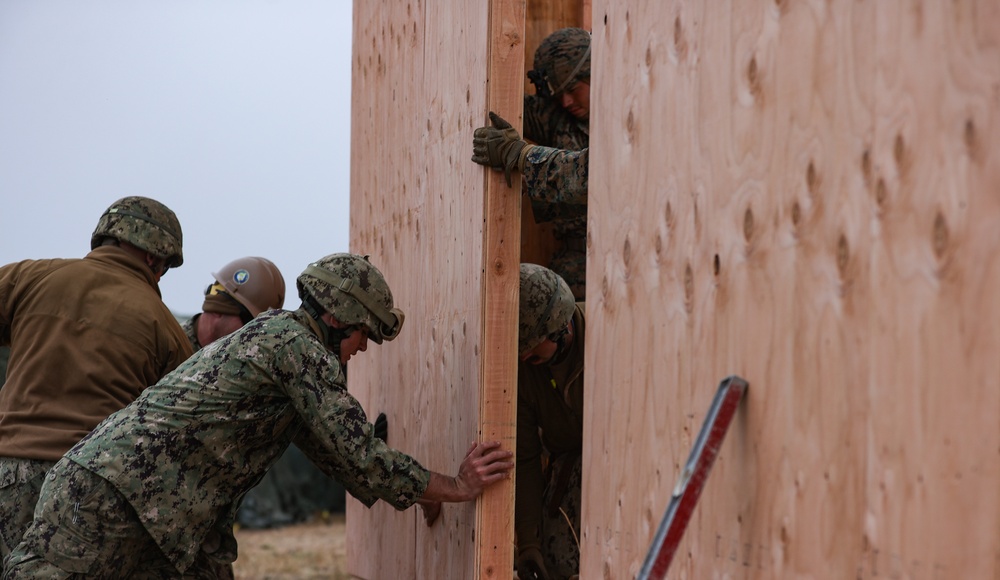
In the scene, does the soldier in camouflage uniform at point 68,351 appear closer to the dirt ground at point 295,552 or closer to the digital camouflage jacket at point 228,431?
the digital camouflage jacket at point 228,431

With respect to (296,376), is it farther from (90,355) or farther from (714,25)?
(714,25)

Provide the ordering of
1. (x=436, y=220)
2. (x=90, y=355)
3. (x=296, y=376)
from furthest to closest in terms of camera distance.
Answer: (x=90, y=355) < (x=436, y=220) < (x=296, y=376)

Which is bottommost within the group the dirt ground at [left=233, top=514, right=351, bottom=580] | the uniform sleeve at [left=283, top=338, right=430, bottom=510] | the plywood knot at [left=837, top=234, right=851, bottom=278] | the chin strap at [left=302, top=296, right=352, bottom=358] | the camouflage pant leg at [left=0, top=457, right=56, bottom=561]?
the dirt ground at [left=233, top=514, right=351, bottom=580]

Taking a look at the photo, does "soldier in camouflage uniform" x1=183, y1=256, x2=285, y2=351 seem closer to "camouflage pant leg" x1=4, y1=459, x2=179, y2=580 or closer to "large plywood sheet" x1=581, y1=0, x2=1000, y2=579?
"camouflage pant leg" x1=4, y1=459, x2=179, y2=580

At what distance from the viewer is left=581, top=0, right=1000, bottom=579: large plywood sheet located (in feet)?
5.70

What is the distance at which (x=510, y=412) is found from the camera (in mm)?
3826

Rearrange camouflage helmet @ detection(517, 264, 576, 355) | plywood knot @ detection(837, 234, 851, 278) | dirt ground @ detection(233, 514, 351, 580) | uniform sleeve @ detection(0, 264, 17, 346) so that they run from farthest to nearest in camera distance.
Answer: dirt ground @ detection(233, 514, 351, 580)
uniform sleeve @ detection(0, 264, 17, 346)
camouflage helmet @ detection(517, 264, 576, 355)
plywood knot @ detection(837, 234, 851, 278)

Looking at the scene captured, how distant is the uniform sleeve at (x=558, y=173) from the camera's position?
3.75m

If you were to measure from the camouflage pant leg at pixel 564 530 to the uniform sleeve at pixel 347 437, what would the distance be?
150 cm

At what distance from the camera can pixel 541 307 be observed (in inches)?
177

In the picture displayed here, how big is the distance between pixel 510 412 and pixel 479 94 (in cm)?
111

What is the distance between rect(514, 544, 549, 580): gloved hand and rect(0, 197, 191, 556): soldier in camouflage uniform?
177 cm

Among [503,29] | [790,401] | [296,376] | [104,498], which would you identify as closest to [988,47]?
[790,401]

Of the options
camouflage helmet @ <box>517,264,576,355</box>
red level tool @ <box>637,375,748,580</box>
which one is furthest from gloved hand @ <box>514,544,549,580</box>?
red level tool @ <box>637,375,748,580</box>
